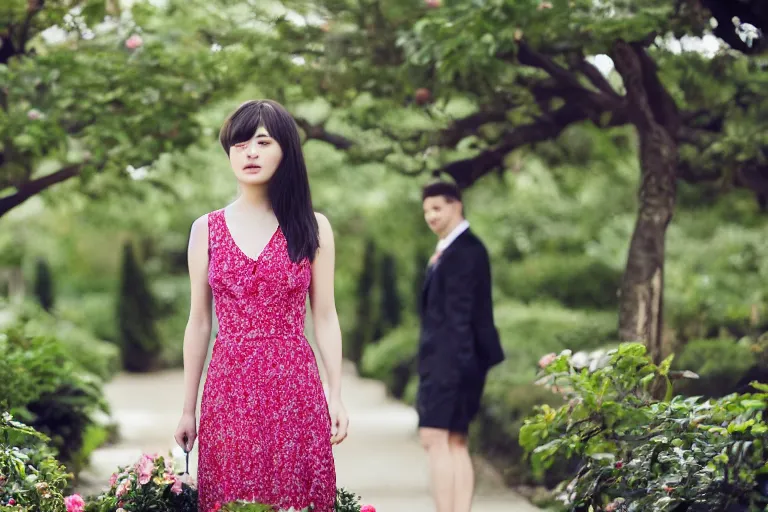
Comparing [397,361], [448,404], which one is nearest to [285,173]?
[448,404]

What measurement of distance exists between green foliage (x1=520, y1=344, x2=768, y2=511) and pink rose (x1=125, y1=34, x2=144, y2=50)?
449 cm

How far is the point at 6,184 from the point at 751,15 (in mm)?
5586

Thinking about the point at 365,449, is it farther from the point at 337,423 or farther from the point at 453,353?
the point at 337,423

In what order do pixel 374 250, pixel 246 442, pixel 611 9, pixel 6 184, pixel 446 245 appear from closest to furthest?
pixel 246 442, pixel 446 245, pixel 611 9, pixel 6 184, pixel 374 250

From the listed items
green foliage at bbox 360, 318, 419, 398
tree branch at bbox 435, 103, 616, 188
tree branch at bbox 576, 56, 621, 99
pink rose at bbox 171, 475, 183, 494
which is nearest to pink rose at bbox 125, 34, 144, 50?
tree branch at bbox 435, 103, 616, 188

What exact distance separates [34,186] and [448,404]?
3.69 meters

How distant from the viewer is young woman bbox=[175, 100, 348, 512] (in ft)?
13.1

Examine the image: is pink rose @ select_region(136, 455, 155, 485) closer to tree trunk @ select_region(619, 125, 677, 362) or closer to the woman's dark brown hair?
the woman's dark brown hair

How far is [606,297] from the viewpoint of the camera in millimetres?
17812

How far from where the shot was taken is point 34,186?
8672 mm

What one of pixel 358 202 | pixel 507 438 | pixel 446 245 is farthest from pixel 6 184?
pixel 358 202

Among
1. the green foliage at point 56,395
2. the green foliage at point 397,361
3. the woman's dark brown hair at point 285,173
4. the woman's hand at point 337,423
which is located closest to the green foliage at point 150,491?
the woman's hand at point 337,423

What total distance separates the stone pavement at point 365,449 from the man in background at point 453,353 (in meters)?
1.24

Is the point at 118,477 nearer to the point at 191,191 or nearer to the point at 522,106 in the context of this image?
the point at 522,106
